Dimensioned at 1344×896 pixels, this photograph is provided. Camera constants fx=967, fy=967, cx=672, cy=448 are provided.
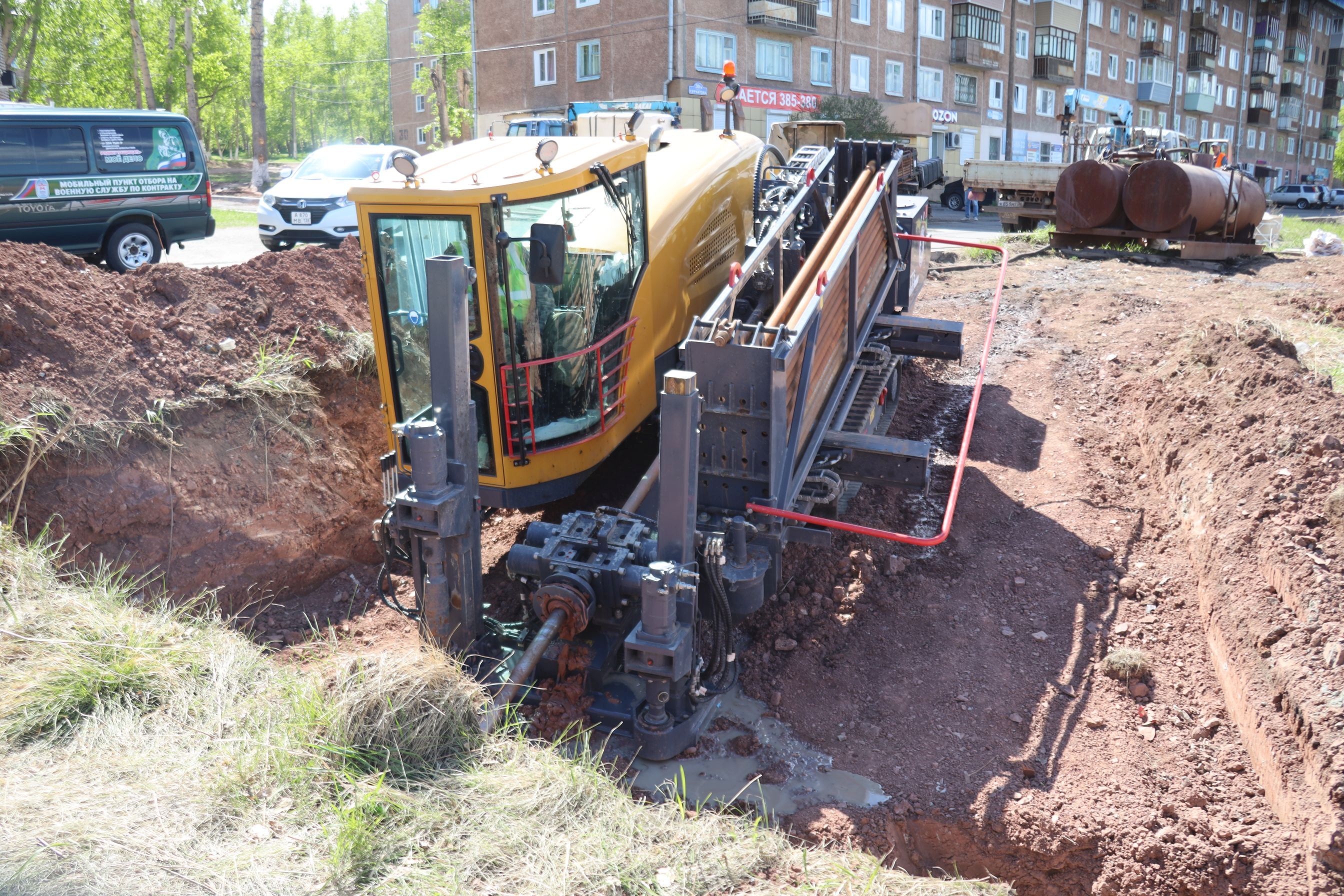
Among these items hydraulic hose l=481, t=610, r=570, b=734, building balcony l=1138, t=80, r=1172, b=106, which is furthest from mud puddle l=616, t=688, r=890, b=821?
building balcony l=1138, t=80, r=1172, b=106

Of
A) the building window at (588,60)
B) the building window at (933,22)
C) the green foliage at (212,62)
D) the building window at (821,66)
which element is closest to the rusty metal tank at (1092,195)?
the building window at (588,60)

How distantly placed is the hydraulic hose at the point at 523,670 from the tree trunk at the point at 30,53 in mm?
28949

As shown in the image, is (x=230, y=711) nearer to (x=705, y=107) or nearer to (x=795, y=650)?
(x=795, y=650)

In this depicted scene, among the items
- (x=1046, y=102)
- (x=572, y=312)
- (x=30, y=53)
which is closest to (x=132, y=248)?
(x=572, y=312)

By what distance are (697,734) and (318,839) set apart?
5.87 ft

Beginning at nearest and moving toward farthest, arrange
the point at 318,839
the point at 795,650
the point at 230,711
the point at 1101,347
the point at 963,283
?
the point at 318,839 → the point at 230,711 → the point at 795,650 → the point at 1101,347 → the point at 963,283

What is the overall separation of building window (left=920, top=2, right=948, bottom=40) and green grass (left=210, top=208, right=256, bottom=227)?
26466 millimetres

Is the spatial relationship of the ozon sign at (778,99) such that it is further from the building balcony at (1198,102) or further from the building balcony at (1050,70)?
the building balcony at (1198,102)

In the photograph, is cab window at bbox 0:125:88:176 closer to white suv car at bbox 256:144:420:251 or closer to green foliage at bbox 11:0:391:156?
white suv car at bbox 256:144:420:251

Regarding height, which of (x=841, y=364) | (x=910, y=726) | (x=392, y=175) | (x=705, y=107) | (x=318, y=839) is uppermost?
(x=705, y=107)

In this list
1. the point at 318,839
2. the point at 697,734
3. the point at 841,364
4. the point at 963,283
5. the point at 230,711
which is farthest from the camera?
the point at 963,283

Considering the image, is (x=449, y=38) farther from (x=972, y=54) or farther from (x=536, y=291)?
(x=536, y=291)

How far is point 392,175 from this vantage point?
529 cm

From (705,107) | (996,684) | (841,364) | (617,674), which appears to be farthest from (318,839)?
(705,107)
